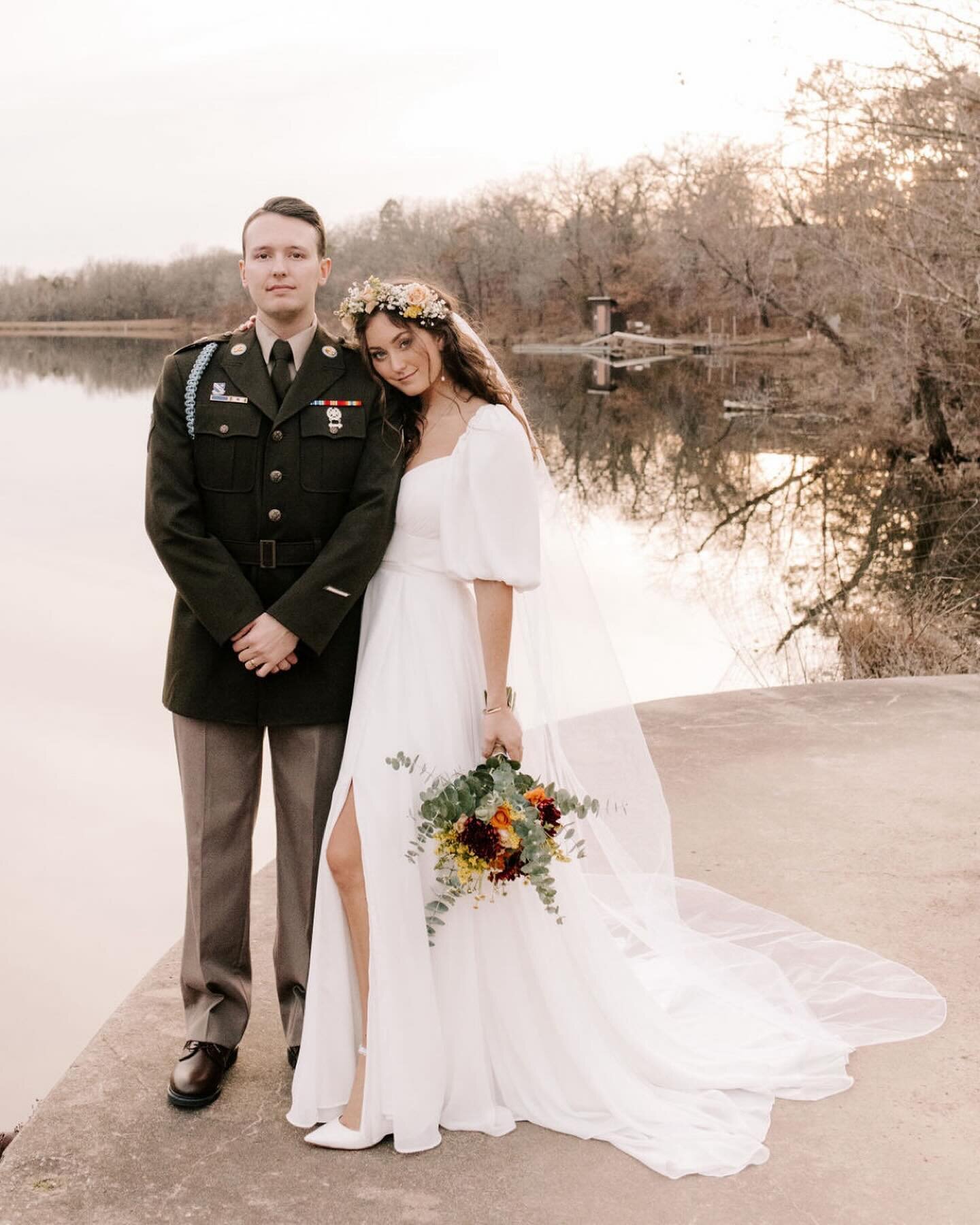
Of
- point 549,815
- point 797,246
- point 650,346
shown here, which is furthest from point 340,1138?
point 650,346

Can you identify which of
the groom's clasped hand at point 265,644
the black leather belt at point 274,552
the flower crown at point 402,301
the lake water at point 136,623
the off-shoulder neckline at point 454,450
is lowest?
the lake water at point 136,623

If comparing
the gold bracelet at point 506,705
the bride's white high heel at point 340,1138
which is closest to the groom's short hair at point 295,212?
the gold bracelet at point 506,705

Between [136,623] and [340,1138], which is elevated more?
[340,1138]

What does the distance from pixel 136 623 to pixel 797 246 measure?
73.7ft

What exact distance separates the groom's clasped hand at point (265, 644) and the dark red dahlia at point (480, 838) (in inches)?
22.6

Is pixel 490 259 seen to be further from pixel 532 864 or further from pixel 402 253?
pixel 532 864

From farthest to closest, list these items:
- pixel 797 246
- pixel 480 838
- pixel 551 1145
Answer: pixel 797 246 → pixel 551 1145 → pixel 480 838

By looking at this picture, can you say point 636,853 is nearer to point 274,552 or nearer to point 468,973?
point 468,973

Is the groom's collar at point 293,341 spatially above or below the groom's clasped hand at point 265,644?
above

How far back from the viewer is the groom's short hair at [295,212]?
2.96 metres

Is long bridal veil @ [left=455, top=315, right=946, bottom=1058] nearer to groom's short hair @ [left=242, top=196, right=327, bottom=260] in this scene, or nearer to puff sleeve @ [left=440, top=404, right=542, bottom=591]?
puff sleeve @ [left=440, top=404, right=542, bottom=591]

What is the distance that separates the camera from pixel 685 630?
43.2 ft

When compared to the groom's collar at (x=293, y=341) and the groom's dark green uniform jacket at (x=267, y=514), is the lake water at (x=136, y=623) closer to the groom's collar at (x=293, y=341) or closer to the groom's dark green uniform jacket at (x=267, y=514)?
the groom's dark green uniform jacket at (x=267, y=514)

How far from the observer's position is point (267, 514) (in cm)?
303
